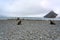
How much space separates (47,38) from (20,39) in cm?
102

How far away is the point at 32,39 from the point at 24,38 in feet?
1.04

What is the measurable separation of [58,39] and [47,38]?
411mm

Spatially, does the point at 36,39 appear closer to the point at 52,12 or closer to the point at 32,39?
the point at 32,39

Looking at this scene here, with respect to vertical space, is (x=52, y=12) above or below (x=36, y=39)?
above

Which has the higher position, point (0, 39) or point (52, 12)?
point (52, 12)

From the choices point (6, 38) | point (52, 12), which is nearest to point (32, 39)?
point (6, 38)

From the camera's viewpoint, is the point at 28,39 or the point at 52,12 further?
the point at 52,12

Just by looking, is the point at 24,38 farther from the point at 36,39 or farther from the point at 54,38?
the point at 54,38

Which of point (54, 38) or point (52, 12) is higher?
point (52, 12)

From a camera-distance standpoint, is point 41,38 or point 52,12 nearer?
point 41,38

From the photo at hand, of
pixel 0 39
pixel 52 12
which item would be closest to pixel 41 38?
pixel 0 39

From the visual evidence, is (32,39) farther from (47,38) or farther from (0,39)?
(0,39)

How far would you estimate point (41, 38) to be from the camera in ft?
17.5

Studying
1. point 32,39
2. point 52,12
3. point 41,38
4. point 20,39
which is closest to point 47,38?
point 41,38
